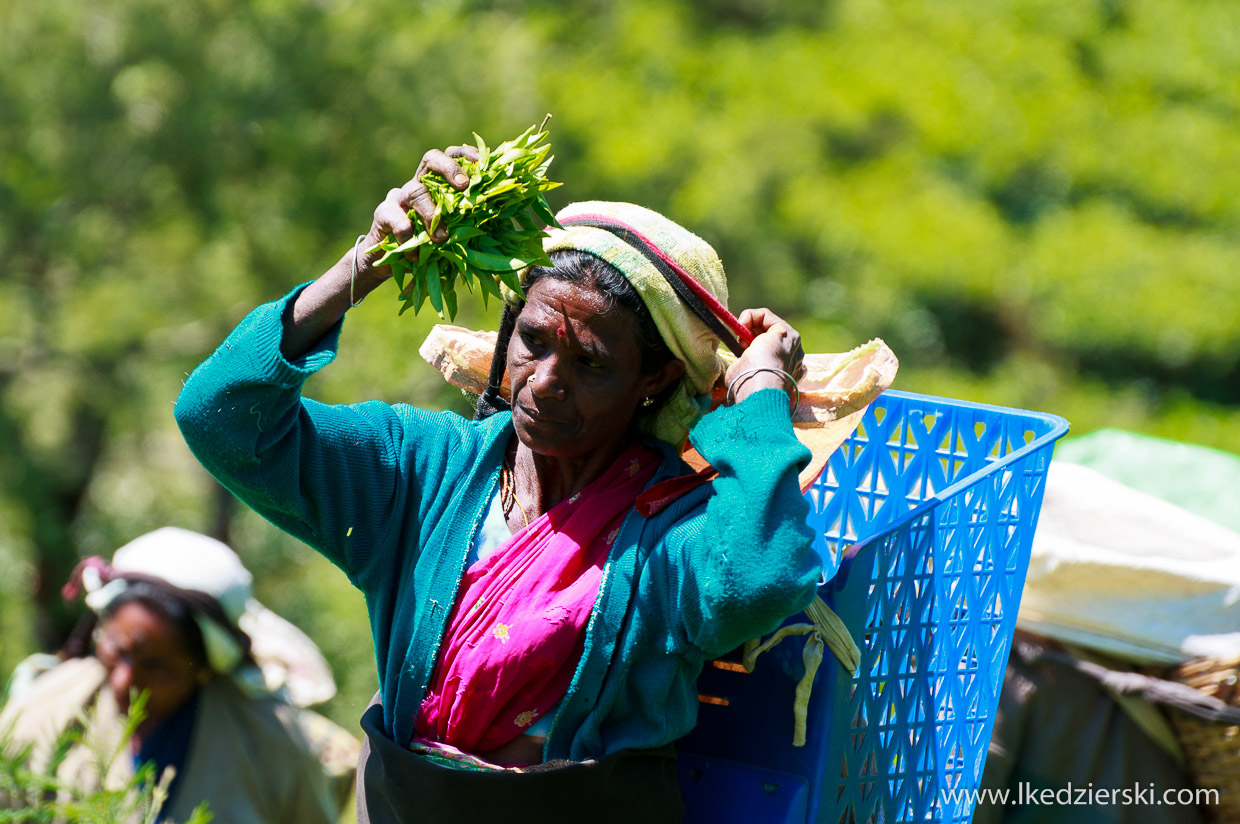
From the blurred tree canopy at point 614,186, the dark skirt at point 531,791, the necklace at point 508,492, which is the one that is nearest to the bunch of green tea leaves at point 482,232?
the necklace at point 508,492

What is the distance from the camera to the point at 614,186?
8867mm

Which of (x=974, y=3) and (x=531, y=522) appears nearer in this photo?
(x=531, y=522)

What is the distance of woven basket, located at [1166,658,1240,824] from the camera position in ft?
10.5

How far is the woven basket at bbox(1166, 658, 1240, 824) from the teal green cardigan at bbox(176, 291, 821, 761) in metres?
1.69

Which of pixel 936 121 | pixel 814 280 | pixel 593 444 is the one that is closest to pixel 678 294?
pixel 593 444

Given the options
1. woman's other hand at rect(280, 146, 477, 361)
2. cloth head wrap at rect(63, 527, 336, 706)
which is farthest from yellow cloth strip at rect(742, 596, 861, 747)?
cloth head wrap at rect(63, 527, 336, 706)

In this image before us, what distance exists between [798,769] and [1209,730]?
4.98 ft

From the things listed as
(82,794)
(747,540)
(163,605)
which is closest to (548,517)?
(747,540)

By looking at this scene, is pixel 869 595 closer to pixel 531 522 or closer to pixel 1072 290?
pixel 531 522

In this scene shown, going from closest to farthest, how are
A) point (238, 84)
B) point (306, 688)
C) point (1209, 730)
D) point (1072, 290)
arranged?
point (1209, 730)
point (306, 688)
point (238, 84)
point (1072, 290)

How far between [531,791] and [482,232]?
84 cm

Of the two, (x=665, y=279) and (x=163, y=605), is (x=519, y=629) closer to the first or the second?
(x=665, y=279)

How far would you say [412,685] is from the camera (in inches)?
83.0

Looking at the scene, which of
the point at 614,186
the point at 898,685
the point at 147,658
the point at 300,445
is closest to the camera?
the point at 300,445
